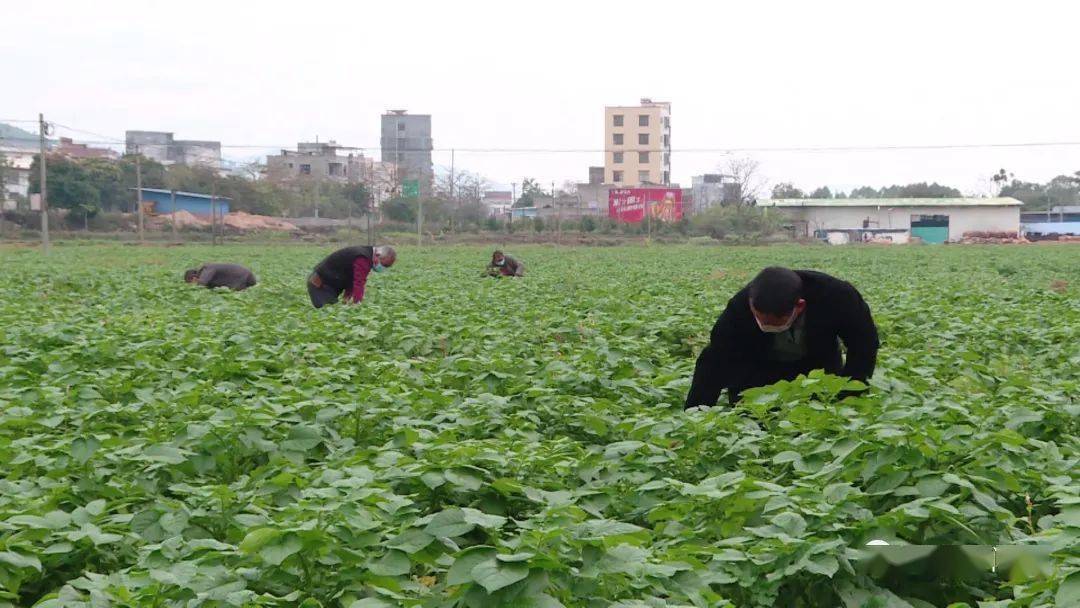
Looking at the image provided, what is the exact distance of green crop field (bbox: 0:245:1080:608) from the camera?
11.3 ft

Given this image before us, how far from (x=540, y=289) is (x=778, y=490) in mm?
14742

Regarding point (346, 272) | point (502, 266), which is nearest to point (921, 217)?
point (502, 266)

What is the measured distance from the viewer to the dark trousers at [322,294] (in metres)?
14.5

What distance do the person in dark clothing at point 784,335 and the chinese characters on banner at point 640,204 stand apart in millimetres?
65591

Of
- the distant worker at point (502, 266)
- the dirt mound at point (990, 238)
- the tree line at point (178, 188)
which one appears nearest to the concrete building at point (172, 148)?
the tree line at point (178, 188)

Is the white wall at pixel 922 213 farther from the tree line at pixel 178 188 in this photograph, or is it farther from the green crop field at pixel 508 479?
the green crop field at pixel 508 479

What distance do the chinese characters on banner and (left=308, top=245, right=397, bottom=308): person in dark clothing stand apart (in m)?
57.6

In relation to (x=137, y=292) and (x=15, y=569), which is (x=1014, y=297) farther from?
(x=15, y=569)

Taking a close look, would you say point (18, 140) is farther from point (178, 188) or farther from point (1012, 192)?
point (1012, 192)

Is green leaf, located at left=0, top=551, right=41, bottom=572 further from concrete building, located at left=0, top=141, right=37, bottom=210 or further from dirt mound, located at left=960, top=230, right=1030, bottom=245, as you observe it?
→ dirt mound, located at left=960, top=230, right=1030, bottom=245

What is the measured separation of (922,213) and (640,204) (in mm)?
24146

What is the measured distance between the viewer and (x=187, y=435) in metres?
5.41

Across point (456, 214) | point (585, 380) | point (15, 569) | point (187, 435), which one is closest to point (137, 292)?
point (585, 380)

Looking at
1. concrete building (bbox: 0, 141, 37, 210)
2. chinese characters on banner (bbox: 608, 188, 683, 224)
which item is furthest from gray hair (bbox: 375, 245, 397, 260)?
chinese characters on banner (bbox: 608, 188, 683, 224)
